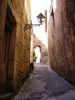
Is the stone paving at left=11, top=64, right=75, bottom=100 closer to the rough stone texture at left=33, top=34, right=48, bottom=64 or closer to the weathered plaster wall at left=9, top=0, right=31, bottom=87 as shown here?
the weathered plaster wall at left=9, top=0, right=31, bottom=87

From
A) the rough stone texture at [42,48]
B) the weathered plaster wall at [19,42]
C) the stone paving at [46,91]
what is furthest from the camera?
the rough stone texture at [42,48]

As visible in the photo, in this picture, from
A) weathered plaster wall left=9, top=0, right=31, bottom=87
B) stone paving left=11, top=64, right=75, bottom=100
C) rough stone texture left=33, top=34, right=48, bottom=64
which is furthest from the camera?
rough stone texture left=33, top=34, right=48, bottom=64

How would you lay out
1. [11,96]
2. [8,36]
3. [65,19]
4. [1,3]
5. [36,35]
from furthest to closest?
[36,35] → [65,19] → [8,36] → [11,96] → [1,3]

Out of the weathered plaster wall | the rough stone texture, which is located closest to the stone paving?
the weathered plaster wall

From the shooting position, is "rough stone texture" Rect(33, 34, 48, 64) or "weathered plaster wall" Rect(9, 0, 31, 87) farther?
"rough stone texture" Rect(33, 34, 48, 64)

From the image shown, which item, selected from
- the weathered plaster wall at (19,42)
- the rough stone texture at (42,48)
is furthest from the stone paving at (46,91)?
the rough stone texture at (42,48)

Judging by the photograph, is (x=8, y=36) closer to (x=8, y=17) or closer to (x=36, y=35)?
(x=8, y=17)

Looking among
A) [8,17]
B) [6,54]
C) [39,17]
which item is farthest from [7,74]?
[39,17]

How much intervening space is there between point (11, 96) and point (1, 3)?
2.17 meters

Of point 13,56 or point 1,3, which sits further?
point 13,56

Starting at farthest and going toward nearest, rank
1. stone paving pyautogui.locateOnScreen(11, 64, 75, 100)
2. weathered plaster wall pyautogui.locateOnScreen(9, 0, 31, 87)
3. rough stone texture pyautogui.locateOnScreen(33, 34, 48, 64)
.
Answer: rough stone texture pyautogui.locateOnScreen(33, 34, 48, 64) < weathered plaster wall pyautogui.locateOnScreen(9, 0, 31, 87) < stone paving pyautogui.locateOnScreen(11, 64, 75, 100)

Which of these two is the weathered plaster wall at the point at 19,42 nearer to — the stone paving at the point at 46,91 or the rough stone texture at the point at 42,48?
the stone paving at the point at 46,91

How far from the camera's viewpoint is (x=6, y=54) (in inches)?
168

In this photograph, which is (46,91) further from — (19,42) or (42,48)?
(42,48)
